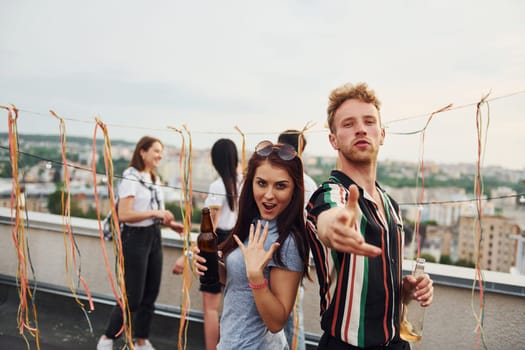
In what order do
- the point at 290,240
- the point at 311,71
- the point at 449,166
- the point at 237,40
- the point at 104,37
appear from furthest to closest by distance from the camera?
the point at 311,71, the point at 237,40, the point at 449,166, the point at 104,37, the point at 290,240

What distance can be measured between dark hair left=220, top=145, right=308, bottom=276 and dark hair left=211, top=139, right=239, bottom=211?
3.00 ft

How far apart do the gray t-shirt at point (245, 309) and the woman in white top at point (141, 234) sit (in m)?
1.31

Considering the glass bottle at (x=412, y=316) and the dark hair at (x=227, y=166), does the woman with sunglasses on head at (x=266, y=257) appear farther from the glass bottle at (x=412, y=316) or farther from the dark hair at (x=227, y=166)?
the dark hair at (x=227, y=166)

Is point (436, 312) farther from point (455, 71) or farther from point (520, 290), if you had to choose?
point (455, 71)

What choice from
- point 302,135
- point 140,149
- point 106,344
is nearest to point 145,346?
point 106,344

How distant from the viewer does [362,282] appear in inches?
42.1

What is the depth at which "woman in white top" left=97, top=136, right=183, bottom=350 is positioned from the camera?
8.21ft

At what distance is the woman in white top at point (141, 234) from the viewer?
250 centimetres

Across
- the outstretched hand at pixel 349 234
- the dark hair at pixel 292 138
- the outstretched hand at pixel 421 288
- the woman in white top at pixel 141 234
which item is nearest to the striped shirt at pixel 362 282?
the outstretched hand at pixel 421 288

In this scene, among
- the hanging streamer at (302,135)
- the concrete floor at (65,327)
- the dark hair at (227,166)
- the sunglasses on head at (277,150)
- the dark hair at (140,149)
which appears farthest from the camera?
the concrete floor at (65,327)

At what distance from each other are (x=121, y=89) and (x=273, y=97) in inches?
Answer: 496

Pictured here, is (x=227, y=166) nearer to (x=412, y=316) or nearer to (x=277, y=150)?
(x=277, y=150)

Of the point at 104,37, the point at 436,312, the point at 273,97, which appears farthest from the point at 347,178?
the point at 273,97

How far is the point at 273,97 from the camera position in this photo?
114 ft
